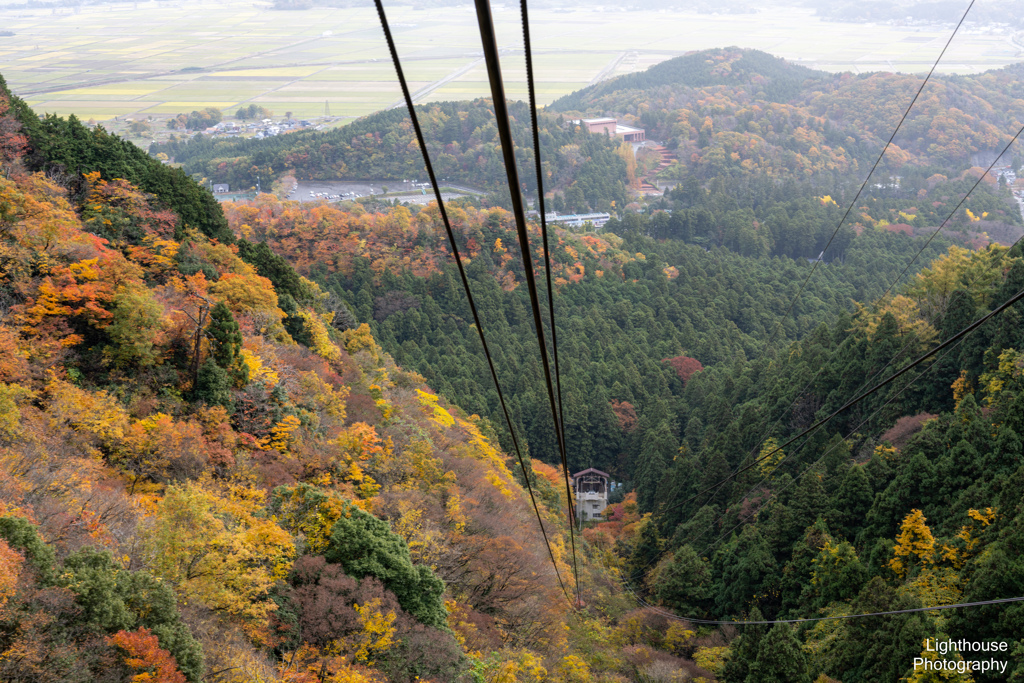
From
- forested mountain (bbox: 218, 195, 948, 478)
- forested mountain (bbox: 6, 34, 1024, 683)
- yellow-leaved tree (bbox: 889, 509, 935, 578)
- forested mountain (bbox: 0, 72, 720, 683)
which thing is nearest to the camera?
forested mountain (bbox: 0, 72, 720, 683)

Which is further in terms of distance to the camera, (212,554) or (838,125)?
(838,125)

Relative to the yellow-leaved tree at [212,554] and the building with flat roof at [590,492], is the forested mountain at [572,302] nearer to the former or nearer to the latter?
the building with flat roof at [590,492]

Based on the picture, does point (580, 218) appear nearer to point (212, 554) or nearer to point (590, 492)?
point (590, 492)

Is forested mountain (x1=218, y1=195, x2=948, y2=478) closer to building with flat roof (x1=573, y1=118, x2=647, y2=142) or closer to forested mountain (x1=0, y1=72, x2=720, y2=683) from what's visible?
forested mountain (x1=0, y1=72, x2=720, y2=683)

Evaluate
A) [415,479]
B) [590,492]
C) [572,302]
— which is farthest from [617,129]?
[415,479]

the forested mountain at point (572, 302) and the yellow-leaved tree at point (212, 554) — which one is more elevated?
the yellow-leaved tree at point (212, 554)

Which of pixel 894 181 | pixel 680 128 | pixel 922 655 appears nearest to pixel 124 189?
pixel 922 655

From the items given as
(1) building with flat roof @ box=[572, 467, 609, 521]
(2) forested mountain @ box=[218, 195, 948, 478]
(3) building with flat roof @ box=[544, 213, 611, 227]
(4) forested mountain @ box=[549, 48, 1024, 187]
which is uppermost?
(4) forested mountain @ box=[549, 48, 1024, 187]

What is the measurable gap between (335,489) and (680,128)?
168 m

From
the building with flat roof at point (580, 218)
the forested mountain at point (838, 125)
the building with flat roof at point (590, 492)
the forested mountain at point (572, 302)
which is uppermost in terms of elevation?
the forested mountain at point (838, 125)

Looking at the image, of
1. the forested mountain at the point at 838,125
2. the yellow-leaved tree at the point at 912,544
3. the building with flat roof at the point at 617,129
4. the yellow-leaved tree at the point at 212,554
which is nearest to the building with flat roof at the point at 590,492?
the yellow-leaved tree at the point at 912,544

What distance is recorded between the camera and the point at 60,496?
16.0m

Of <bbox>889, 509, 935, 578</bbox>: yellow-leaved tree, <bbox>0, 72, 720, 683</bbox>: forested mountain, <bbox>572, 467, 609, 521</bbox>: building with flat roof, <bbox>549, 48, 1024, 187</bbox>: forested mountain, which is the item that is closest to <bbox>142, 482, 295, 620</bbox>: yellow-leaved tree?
<bbox>0, 72, 720, 683</bbox>: forested mountain

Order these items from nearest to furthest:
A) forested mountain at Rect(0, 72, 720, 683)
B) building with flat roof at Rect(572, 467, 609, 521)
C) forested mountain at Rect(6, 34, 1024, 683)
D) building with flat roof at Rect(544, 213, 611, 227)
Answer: forested mountain at Rect(0, 72, 720, 683), forested mountain at Rect(6, 34, 1024, 683), building with flat roof at Rect(572, 467, 609, 521), building with flat roof at Rect(544, 213, 611, 227)
